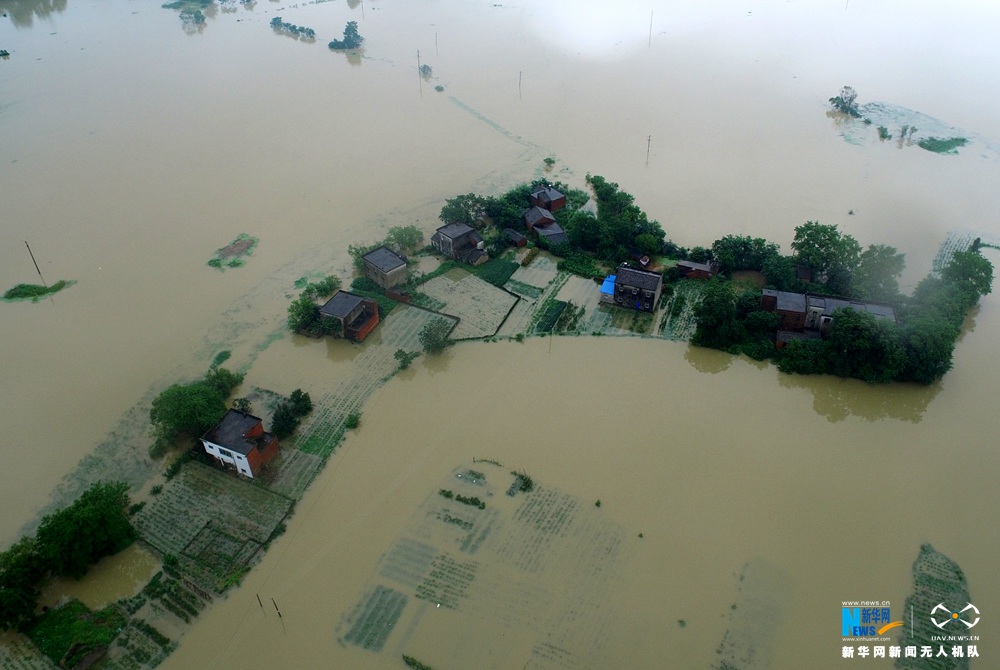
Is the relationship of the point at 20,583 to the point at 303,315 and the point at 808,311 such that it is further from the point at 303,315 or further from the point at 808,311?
the point at 808,311

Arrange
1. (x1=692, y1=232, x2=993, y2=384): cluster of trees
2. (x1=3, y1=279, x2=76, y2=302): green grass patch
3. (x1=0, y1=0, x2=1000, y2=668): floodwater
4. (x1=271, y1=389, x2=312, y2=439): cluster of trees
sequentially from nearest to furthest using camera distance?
(x1=0, y1=0, x2=1000, y2=668): floodwater
(x1=271, y1=389, x2=312, y2=439): cluster of trees
(x1=692, y1=232, x2=993, y2=384): cluster of trees
(x1=3, y1=279, x2=76, y2=302): green grass patch

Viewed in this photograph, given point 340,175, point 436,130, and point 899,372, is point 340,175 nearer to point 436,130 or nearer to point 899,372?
point 436,130

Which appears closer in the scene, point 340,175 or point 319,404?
point 319,404

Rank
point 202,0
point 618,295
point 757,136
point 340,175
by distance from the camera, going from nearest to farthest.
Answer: point 618,295 < point 340,175 < point 757,136 < point 202,0

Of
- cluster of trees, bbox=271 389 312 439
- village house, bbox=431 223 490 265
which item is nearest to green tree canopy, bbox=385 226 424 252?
village house, bbox=431 223 490 265

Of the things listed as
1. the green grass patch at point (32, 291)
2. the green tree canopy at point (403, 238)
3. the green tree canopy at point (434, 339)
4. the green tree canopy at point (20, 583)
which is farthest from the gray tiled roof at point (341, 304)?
the green grass patch at point (32, 291)

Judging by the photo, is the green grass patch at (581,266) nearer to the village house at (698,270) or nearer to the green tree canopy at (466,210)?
the village house at (698,270)

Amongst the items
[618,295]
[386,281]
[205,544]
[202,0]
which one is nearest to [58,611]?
[205,544]

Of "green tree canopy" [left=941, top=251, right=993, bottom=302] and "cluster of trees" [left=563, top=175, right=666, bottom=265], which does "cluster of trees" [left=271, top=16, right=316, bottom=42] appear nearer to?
"cluster of trees" [left=563, top=175, right=666, bottom=265]
